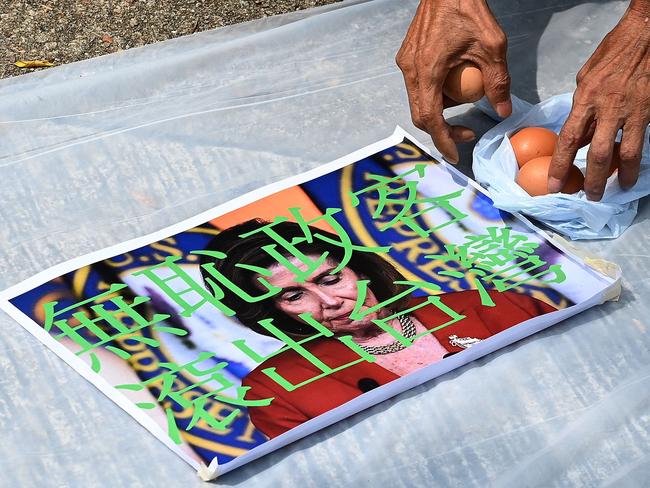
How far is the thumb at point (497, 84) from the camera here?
3.81 ft

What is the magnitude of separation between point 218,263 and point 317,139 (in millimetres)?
284

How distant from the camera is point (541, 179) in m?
1.16

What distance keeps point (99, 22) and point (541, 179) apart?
0.98 metres

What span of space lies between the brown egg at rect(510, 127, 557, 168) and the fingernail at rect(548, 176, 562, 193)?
0.06 metres

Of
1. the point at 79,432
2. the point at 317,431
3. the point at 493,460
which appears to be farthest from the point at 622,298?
the point at 79,432

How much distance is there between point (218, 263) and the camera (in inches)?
43.7

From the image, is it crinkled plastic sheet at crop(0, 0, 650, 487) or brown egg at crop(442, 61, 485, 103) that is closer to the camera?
crinkled plastic sheet at crop(0, 0, 650, 487)

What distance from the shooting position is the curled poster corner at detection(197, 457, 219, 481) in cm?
91

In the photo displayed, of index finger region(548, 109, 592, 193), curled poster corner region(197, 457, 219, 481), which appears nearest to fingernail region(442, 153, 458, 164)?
index finger region(548, 109, 592, 193)

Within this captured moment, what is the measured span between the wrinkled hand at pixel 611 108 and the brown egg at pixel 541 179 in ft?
0.08

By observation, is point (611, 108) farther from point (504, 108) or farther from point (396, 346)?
point (396, 346)

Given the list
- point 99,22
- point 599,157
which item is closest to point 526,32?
point 599,157

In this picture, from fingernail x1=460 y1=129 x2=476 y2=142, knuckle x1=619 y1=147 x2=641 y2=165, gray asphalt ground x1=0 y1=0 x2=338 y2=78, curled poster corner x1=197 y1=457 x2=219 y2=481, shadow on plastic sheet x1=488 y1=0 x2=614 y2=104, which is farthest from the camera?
gray asphalt ground x1=0 y1=0 x2=338 y2=78

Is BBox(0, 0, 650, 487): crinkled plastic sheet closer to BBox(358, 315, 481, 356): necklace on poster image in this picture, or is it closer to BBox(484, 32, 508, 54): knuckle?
BBox(358, 315, 481, 356): necklace on poster image
